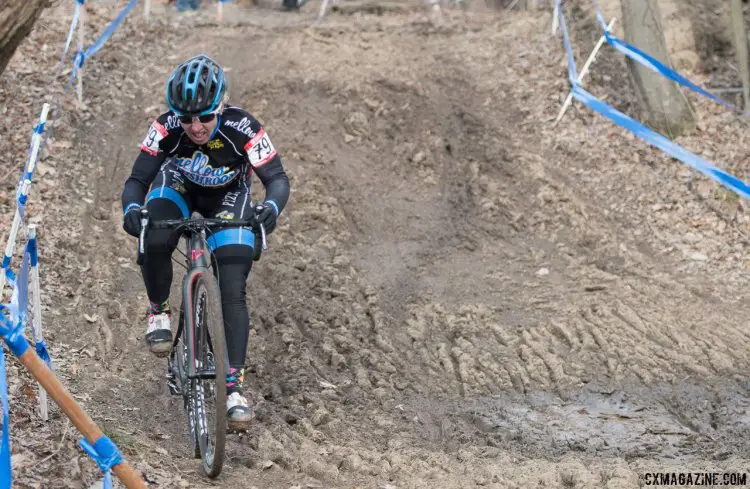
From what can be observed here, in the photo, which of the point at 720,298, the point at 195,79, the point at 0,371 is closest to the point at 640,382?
the point at 720,298

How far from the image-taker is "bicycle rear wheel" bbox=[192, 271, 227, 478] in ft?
15.6

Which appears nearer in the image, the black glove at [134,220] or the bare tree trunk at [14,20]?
the black glove at [134,220]

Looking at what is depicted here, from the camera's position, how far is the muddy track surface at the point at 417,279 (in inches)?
221

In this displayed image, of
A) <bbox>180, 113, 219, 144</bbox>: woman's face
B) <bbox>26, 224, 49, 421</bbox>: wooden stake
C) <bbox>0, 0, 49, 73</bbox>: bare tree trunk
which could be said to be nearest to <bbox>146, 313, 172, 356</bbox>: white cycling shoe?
<bbox>26, 224, 49, 421</bbox>: wooden stake

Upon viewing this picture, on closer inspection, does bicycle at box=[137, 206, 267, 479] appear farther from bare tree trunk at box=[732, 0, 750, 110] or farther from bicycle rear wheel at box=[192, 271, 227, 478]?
bare tree trunk at box=[732, 0, 750, 110]

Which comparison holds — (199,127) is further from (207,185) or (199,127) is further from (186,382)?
(186,382)

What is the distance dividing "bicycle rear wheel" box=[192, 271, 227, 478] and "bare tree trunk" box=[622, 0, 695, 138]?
8343 mm

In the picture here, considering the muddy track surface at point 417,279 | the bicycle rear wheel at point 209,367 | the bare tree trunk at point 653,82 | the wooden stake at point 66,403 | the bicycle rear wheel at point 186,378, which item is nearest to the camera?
the wooden stake at point 66,403

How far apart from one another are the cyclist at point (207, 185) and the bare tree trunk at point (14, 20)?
0.93 m

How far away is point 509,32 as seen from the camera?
15234mm

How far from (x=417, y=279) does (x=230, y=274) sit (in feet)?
13.1

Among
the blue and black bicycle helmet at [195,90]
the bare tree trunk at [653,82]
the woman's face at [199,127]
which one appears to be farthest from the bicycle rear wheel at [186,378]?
the bare tree trunk at [653,82]

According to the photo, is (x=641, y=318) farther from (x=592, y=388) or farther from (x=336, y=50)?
(x=336, y=50)

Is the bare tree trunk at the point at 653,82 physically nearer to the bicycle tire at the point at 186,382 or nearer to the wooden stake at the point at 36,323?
the bicycle tire at the point at 186,382
